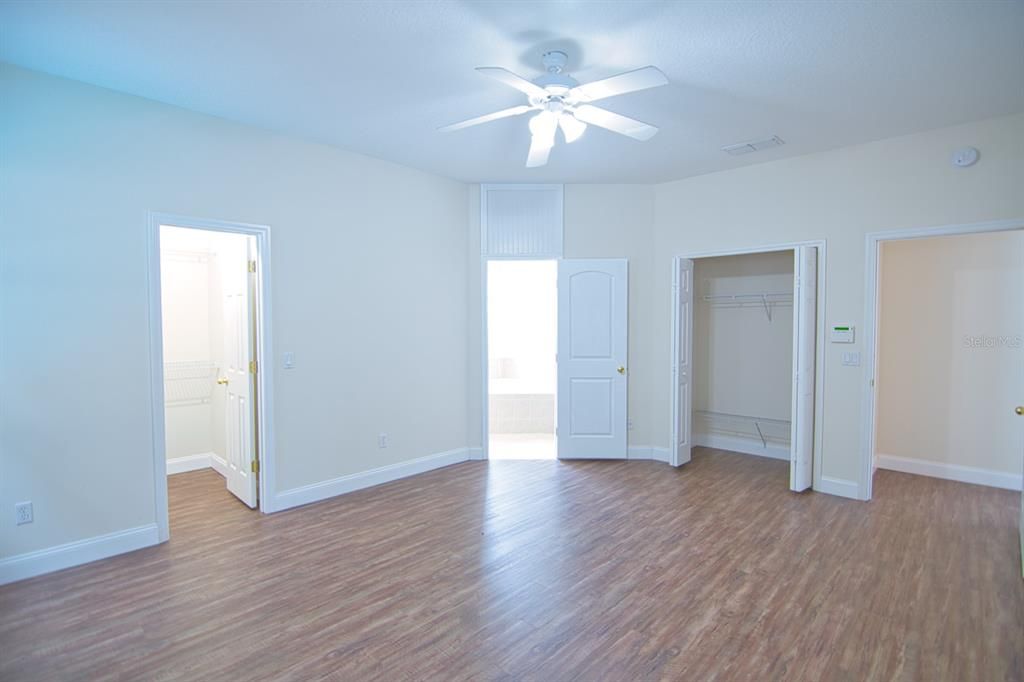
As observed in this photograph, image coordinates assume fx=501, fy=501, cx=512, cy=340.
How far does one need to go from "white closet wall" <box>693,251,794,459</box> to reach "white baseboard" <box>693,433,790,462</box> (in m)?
0.01

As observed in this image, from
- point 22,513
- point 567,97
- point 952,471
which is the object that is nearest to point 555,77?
point 567,97

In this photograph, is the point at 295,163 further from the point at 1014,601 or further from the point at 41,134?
the point at 1014,601

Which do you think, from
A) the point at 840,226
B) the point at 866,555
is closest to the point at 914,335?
the point at 840,226

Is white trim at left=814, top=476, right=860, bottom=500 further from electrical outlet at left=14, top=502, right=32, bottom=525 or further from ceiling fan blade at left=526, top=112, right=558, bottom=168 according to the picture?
electrical outlet at left=14, top=502, right=32, bottom=525

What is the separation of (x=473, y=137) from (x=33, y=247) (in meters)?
2.83

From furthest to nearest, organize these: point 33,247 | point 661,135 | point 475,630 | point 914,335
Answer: point 914,335 < point 661,135 < point 33,247 < point 475,630

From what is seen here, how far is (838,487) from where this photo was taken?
4281 millimetres

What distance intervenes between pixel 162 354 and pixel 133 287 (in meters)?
0.46

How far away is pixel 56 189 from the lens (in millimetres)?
2928

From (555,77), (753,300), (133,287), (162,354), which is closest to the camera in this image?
(555,77)

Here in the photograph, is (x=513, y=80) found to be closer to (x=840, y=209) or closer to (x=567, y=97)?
(x=567, y=97)

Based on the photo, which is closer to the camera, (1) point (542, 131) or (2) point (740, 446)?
(1) point (542, 131)

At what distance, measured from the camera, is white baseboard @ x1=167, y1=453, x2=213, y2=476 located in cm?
493

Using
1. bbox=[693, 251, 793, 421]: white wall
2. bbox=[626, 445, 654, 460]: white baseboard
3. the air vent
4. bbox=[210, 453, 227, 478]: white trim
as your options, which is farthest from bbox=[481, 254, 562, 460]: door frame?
bbox=[210, 453, 227, 478]: white trim
